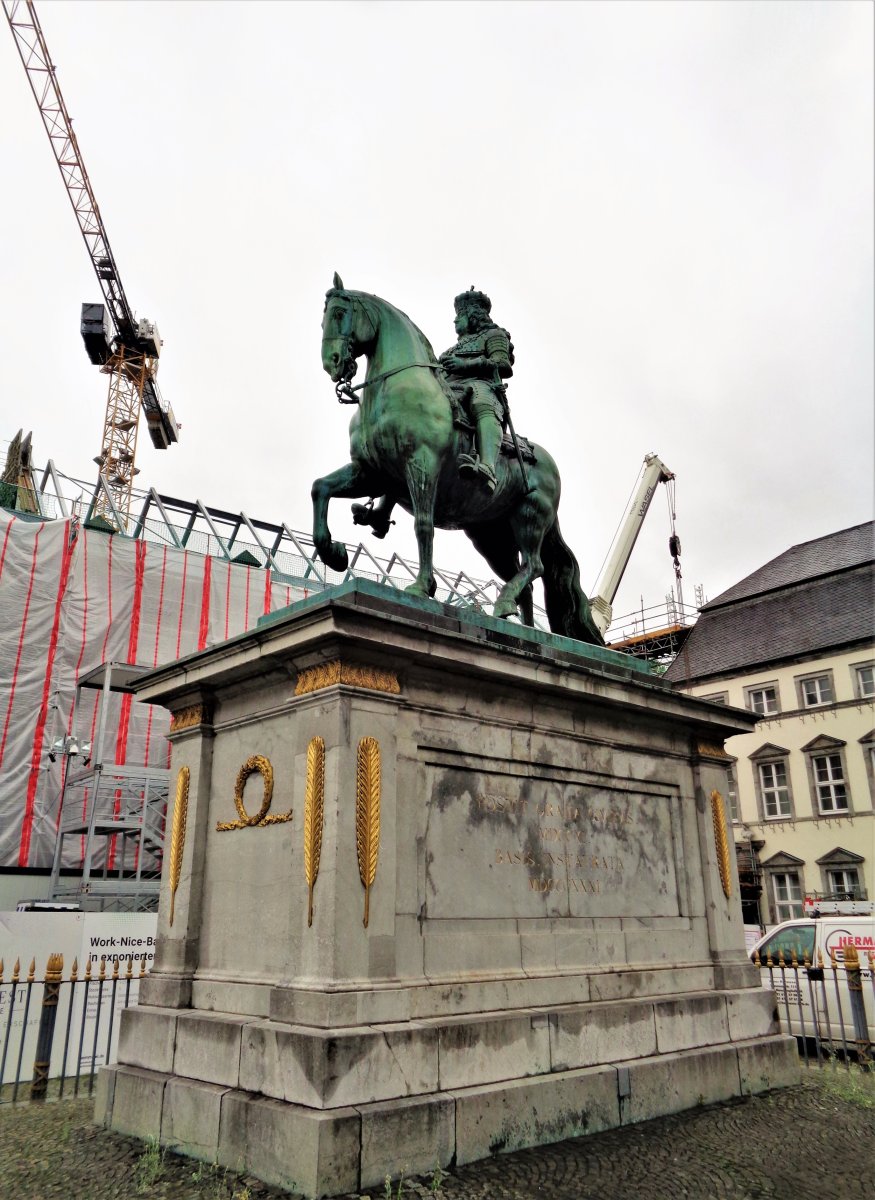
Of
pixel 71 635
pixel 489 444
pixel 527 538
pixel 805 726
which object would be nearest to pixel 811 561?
pixel 805 726

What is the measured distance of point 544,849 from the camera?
8227mm

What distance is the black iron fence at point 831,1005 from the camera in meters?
11.5

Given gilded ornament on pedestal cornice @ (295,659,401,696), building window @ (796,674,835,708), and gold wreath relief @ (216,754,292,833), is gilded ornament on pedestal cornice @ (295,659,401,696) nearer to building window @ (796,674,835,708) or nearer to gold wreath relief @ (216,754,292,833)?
gold wreath relief @ (216,754,292,833)

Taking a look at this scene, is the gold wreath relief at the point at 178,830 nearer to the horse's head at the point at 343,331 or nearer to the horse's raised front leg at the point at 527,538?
the horse's raised front leg at the point at 527,538

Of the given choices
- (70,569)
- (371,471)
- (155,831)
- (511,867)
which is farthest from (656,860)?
(70,569)

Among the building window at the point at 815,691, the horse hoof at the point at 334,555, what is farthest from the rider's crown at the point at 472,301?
the building window at the point at 815,691

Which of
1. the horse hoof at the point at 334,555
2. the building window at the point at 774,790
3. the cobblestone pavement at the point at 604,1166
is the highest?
the building window at the point at 774,790

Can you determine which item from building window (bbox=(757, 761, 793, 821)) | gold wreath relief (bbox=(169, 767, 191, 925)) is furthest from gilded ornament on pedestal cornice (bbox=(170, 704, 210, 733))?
building window (bbox=(757, 761, 793, 821))

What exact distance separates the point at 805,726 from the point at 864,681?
2.97 meters

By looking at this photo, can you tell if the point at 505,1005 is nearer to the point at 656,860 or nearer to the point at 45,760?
the point at 656,860

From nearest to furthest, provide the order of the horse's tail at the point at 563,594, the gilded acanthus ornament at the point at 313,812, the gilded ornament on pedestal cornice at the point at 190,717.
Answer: the gilded acanthus ornament at the point at 313,812
the gilded ornament on pedestal cornice at the point at 190,717
the horse's tail at the point at 563,594

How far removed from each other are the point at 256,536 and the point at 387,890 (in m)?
31.2

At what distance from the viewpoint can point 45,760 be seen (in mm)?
27375

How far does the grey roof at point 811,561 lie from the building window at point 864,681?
4154mm
